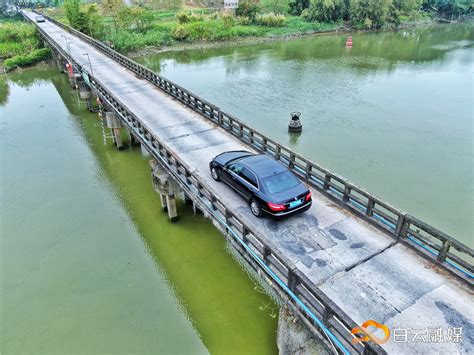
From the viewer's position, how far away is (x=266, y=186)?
1045 cm

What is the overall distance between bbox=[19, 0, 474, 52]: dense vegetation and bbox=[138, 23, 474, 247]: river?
6259 mm

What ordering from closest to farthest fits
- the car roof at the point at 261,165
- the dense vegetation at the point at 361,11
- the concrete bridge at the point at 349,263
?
the concrete bridge at the point at 349,263 → the car roof at the point at 261,165 → the dense vegetation at the point at 361,11

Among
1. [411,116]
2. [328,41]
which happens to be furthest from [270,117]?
[328,41]

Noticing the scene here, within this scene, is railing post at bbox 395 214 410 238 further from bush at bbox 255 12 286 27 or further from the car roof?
bush at bbox 255 12 286 27

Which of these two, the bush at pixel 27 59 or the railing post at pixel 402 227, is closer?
the railing post at pixel 402 227

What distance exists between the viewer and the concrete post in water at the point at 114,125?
Answer: 21.2 metres

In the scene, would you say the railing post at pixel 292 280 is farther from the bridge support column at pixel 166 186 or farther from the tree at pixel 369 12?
the tree at pixel 369 12

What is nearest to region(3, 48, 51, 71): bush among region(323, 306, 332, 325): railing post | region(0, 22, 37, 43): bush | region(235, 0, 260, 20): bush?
region(0, 22, 37, 43): bush

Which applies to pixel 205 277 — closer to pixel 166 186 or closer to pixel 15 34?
pixel 166 186

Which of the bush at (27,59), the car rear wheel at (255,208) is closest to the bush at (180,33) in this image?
the bush at (27,59)

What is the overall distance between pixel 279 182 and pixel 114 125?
1462 cm

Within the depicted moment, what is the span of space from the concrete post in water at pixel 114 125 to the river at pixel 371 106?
31.7ft

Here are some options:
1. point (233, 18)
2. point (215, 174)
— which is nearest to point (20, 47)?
point (233, 18)

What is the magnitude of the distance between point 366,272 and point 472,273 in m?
2.36
